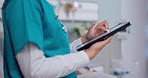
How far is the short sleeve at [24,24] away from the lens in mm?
597

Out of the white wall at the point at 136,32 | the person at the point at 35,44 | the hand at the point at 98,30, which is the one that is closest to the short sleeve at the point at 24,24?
the person at the point at 35,44

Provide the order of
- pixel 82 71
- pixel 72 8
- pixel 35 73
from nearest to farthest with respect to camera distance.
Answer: pixel 35 73, pixel 82 71, pixel 72 8

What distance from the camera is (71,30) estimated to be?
166 centimetres

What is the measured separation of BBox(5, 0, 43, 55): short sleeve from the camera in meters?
0.60

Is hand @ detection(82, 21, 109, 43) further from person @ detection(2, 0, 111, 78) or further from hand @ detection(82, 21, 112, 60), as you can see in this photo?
person @ detection(2, 0, 111, 78)

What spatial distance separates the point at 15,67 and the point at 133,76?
167cm

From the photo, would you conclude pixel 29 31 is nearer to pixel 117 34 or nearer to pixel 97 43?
pixel 97 43

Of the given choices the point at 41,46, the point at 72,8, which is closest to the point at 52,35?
the point at 41,46

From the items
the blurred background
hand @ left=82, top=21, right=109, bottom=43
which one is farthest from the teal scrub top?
the blurred background

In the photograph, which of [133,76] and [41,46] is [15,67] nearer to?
[41,46]

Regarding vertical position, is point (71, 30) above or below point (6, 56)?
below

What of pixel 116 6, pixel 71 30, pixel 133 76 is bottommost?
pixel 133 76

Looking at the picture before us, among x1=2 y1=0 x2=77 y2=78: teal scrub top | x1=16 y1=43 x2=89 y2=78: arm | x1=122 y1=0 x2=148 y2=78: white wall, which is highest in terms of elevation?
x1=2 y1=0 x2=77 y2=78: teal scrub top

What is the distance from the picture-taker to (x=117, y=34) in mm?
1938
